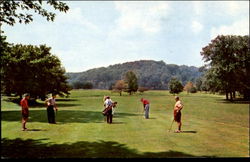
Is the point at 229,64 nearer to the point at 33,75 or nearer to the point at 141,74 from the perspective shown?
the point at 141,74

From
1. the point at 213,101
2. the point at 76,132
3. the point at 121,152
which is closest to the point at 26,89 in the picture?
the point at 76,132

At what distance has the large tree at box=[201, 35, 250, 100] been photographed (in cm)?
3145

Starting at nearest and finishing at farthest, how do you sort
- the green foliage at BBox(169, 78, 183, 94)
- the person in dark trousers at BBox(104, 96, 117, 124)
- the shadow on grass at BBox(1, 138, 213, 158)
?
1. the shadow on grass at BBox(1, 138, 213, 158)
2. the person in dark trousers at BBox(104, 96, 117, 124)
3. the green foliage at BBox(169, 78, 183, 94)

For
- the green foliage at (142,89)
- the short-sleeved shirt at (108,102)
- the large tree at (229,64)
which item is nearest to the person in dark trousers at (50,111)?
the short-sleeved shirt at (108,102)

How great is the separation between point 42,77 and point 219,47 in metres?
26.8

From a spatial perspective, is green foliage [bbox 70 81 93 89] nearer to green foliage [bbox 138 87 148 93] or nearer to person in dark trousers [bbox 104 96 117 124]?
person in dark trousers [bbox 104 96 117 124]

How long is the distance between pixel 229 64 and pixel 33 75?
2531cm

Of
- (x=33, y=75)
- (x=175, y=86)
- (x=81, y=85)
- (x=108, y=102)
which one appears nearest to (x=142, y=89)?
(x=108, y=102)

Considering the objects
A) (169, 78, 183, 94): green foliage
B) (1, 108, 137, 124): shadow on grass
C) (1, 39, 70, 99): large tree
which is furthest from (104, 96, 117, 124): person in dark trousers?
(169, 78, 183, 94): green foliage

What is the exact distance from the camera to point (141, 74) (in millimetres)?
23297

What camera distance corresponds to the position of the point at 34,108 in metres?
→ 26.5

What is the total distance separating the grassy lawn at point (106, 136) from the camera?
44.1ft

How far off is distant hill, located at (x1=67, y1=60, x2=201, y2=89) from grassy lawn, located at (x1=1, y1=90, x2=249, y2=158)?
89 cm

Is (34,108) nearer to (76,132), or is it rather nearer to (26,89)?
(26,89)
